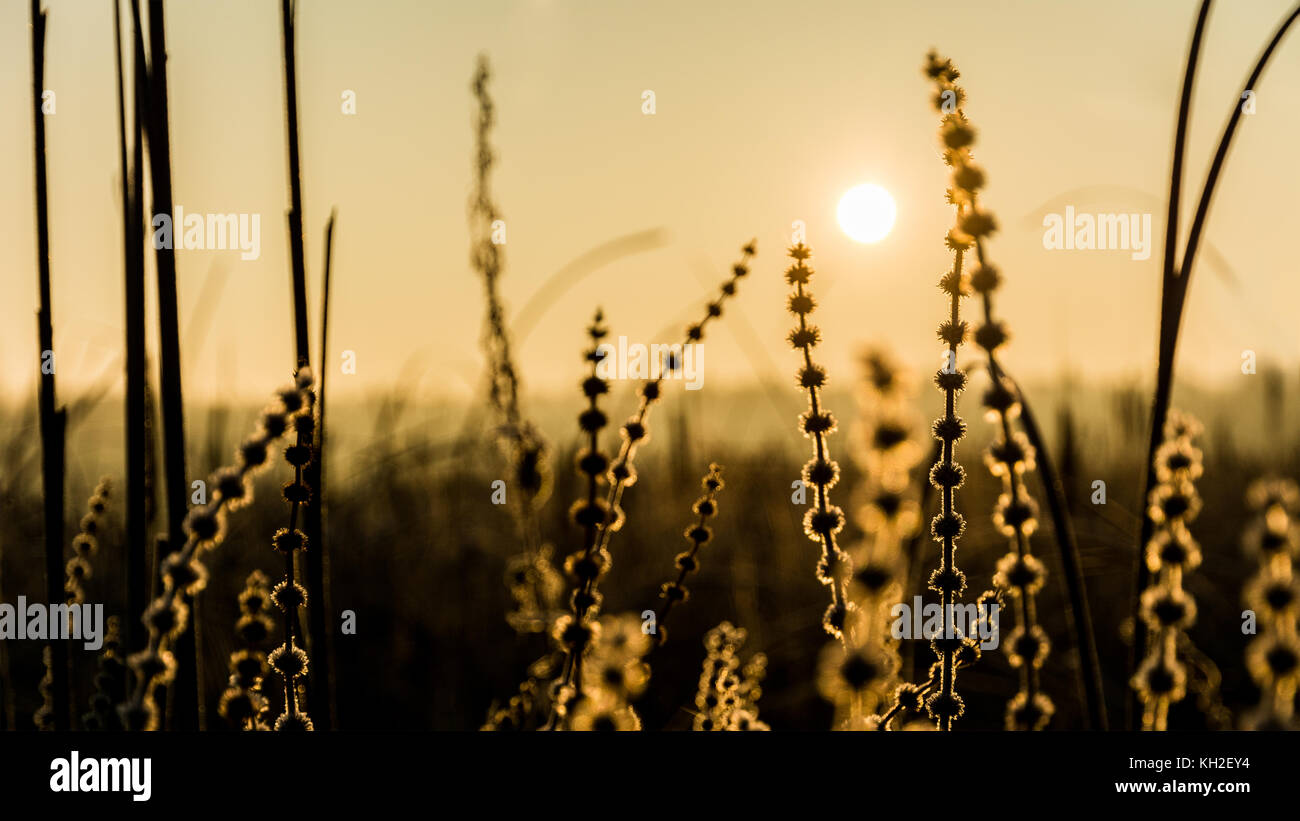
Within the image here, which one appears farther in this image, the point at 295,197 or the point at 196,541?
the point at 295,197

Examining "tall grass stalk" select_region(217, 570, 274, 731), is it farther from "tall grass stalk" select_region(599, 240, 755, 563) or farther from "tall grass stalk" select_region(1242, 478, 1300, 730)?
"tall grass stalk" select_region(1242, 478, 1300, 730)

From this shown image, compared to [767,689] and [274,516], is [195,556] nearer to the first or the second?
[767,689]

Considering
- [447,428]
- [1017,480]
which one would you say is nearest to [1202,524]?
[447,428]

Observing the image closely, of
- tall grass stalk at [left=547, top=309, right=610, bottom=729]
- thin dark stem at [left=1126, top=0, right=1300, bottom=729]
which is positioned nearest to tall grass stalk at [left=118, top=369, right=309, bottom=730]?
tall grass stalk at [left=547, top=309, right=610, bottom=729]

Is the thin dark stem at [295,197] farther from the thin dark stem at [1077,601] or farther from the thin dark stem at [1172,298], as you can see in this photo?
the thin dark stem at [1172,298]

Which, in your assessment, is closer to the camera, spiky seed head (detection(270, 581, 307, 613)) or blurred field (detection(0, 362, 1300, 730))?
spiky seed head (detection(270, 581, 307, 613))

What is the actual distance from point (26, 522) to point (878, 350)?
407cm

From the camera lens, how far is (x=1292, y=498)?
0.48 metres

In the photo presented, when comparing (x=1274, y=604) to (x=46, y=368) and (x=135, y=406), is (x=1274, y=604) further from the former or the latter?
(x=46, y=368)

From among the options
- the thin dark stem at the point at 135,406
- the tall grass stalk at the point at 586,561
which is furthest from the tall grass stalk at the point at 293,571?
the tall grass stalk at the point at 586,561

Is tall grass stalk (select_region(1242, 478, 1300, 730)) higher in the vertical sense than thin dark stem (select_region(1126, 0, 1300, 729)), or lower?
lower

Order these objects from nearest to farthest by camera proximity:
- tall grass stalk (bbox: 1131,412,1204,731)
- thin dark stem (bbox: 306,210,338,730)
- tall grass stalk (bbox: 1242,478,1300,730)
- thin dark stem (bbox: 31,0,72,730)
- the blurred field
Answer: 1. tall grass stalk (bbox: 1242,478,1300,730)
2. tall grass stalk (bbox: 1131,412,1204,731)
3. thin dark stem (bbox: 306,210,338,730)
4. thin dark stem (bbox: 31,0,72,730)
5. the blurred field

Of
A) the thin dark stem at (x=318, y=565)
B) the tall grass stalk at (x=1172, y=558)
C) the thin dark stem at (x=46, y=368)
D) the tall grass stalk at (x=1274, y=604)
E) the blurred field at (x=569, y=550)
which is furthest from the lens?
the blurred field at (x=569, y=550)

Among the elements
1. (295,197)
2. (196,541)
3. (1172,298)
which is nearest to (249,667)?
(196,541)
